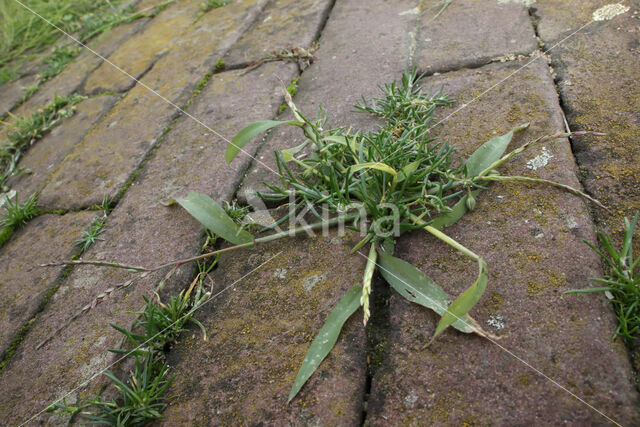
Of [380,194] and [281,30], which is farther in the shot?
[281,30]

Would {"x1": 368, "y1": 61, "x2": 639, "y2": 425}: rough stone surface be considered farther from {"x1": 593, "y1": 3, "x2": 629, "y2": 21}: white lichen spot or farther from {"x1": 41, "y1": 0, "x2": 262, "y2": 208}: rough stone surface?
{"x1": 41, "y1": 0, "x2": 262, "y2": 208}: rough stone surface

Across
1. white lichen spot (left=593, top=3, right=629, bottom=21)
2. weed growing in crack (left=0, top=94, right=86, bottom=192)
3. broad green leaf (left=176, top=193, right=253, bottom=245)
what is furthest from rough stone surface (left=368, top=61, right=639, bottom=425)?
weed growing in crack (left=0, top=94, right=86, bottom=192)

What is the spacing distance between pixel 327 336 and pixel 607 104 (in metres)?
1.13

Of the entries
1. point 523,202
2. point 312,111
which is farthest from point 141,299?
point 523,202

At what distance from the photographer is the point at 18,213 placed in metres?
1.64

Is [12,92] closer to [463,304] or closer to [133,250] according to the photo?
[133,250]

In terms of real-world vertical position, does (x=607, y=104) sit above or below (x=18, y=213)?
below

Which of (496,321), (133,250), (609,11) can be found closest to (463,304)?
(496,321)

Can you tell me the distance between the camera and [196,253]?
1.29m

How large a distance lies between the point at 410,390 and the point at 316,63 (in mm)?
1541

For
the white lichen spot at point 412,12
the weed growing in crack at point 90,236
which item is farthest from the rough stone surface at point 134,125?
the white lichen spot at point 412,12

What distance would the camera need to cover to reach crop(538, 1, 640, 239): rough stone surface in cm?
109

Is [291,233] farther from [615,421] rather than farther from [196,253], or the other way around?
[615,421]

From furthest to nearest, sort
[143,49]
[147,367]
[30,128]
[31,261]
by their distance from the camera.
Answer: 1. [143,49]
2. [30,128]
3. [31,261]
4. [147,367]
